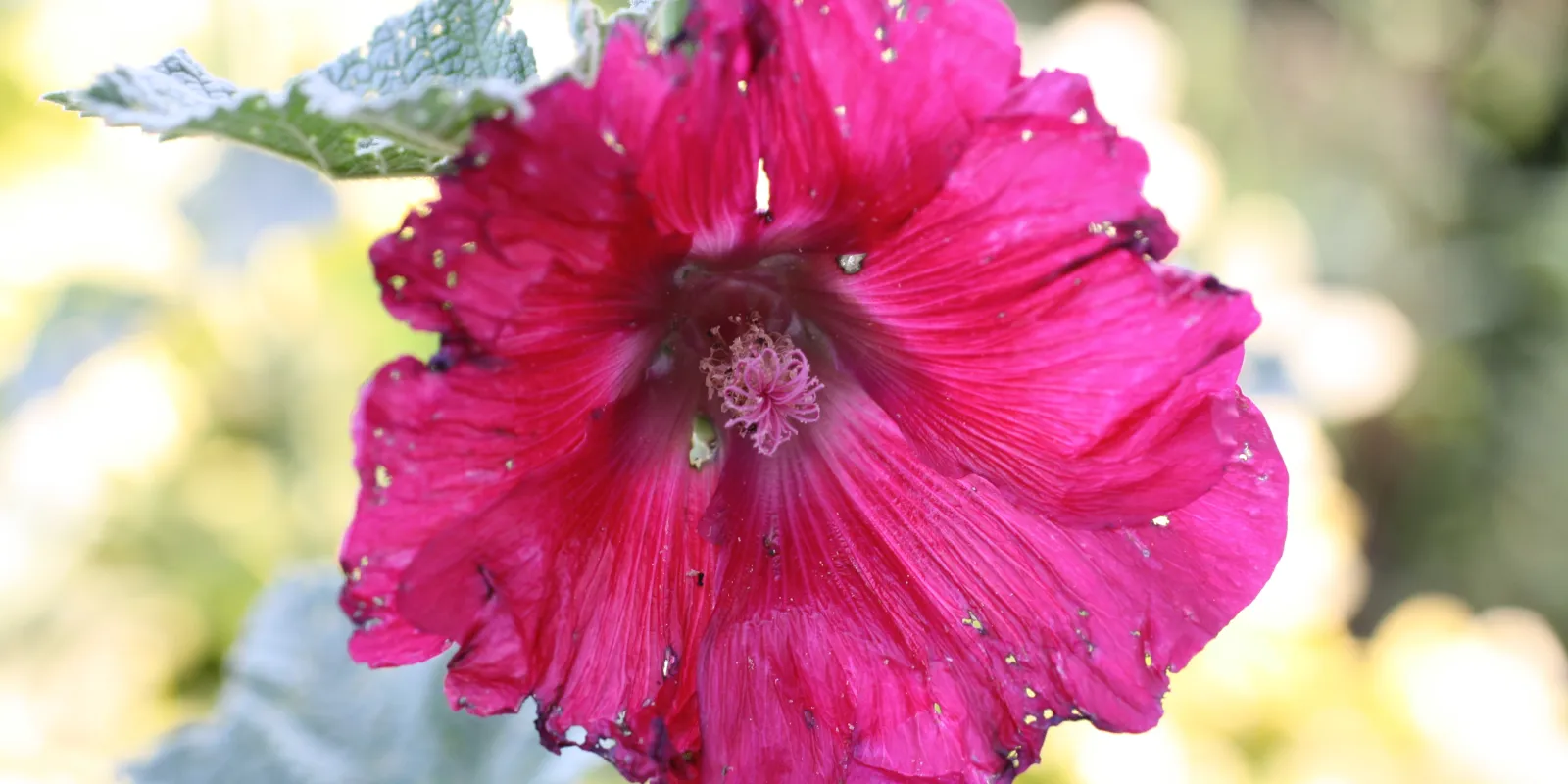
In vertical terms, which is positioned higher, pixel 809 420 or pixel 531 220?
pixel 531 220

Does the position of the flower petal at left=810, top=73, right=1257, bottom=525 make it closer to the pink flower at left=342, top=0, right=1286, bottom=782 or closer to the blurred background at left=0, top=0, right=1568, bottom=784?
the pink flower at left=342, top=0, right=1286, bottom=782

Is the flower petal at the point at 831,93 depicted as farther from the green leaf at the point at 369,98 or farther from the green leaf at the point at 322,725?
the green leaf at the point at 322,725

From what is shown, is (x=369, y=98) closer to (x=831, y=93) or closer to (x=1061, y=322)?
(x=831, y=93)

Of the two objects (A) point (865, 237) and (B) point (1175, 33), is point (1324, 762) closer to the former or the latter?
(A) point (865, 237)

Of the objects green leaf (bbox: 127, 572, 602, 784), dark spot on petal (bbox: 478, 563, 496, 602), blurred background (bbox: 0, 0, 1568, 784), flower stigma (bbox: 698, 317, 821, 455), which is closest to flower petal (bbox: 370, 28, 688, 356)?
dark spot on petal (bbox: 478, 563, 496, 602)

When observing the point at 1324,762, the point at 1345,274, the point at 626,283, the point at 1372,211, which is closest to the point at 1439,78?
the point at 1372,211

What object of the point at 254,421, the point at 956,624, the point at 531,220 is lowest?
the point at 254,421

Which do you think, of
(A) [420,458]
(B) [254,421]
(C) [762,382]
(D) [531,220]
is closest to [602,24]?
(D) [531,220]
